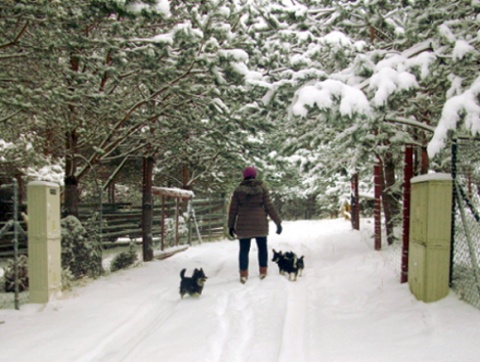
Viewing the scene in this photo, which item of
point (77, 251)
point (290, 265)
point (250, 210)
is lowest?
point (290, 265)

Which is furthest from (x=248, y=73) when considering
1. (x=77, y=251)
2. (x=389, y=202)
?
(x=389, y=202)

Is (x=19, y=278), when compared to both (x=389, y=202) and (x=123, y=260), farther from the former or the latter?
(x=389, y=202)

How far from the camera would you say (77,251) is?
859 cm

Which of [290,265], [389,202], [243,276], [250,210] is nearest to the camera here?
[243,276]

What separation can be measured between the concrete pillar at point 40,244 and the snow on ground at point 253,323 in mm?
236

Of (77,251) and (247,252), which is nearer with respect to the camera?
(247,252)

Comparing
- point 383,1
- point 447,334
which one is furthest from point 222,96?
point 447,334

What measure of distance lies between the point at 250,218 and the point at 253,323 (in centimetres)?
296

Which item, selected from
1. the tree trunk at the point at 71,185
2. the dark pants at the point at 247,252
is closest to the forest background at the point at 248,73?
the tree trunk at the point at 71,185

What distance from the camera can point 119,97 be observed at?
8.89 metres

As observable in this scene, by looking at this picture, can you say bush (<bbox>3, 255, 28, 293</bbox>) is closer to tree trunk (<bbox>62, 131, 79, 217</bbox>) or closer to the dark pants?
tree trunk (<bbox>62, 131, 79, 217</bbox>)

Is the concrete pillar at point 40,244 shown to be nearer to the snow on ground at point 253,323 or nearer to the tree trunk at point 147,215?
the snow on ground at point 253,323

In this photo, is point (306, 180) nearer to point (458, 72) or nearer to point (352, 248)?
point (352, 248)

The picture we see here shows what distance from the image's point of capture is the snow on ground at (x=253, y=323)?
434 centimetres
